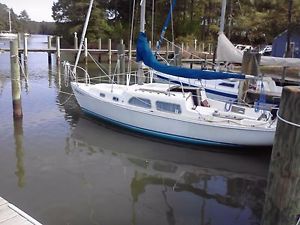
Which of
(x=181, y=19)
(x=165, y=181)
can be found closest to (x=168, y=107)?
(x=165, y=181)

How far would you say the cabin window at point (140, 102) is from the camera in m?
12.8

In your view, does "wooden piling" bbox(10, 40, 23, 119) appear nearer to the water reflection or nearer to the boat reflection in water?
the water reflection

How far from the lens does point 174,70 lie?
43.0 feet

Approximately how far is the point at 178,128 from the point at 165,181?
9.68 feet

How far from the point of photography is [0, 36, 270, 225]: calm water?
8.06m

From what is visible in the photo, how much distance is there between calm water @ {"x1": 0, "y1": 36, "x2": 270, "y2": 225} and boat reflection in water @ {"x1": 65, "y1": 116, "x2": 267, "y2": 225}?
25 mm

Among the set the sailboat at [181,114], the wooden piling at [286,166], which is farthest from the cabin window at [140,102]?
the wooden piling at [286,166]

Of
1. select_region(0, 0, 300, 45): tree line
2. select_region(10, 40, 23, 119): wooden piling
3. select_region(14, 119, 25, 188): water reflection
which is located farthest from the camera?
select_region(0, 0, 300, 45): tree line

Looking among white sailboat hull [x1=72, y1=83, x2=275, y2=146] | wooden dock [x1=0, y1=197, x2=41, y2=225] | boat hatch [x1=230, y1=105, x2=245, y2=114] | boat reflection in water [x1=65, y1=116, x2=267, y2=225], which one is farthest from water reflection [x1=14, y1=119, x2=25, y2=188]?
boat hatch [x1=230, y1=105, x2=245, y2=114]

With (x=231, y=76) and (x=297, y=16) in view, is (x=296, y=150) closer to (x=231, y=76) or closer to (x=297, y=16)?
(x=231, y=76)

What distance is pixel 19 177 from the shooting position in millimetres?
9641

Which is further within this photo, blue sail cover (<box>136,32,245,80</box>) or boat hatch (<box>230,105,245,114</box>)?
boat hatch (<box>230,105,245,114</box>)

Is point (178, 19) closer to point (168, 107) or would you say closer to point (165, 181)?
point (168, 107)

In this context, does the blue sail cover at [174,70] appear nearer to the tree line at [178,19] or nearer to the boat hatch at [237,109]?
the boat hatch at [237,109]
